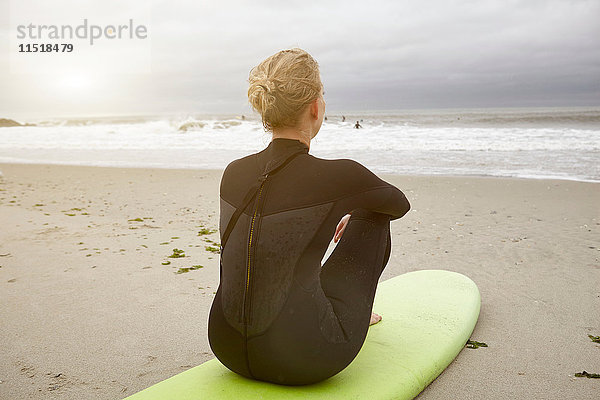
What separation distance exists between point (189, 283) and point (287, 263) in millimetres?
2251

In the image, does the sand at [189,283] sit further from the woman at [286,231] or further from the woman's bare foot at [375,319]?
the woman at [286,231]

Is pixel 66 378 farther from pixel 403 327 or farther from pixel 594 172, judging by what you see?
pixel 594 172

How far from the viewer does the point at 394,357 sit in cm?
235

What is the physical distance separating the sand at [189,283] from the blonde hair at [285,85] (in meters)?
1.43

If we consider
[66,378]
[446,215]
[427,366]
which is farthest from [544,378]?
[446,215]

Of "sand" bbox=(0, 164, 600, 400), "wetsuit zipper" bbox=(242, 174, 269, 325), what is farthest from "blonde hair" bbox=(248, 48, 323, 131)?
"sand" bbox=(0, 164, 600, 400)

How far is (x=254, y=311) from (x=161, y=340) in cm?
131

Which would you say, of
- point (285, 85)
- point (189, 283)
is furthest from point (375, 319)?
point (189, 283)

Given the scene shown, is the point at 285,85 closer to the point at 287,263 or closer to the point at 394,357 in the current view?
the point at 287,263

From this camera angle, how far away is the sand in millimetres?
2473

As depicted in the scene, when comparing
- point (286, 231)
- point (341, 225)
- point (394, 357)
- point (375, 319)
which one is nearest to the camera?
point (286, 231)

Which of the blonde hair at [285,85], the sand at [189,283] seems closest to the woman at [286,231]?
the blonde hair at [285,85]

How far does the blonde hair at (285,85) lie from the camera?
1715mm

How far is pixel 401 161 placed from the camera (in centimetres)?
1167
